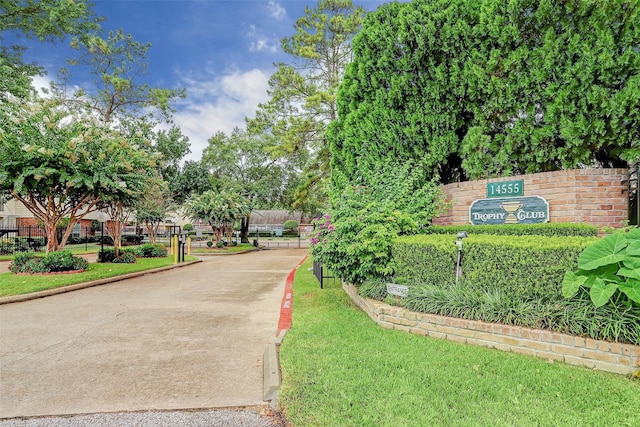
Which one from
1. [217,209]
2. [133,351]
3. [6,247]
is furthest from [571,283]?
[6,247]

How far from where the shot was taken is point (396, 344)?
4004 millimetres

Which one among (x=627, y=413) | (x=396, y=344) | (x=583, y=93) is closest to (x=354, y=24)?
(x=583, y=93)

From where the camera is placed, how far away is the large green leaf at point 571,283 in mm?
3332

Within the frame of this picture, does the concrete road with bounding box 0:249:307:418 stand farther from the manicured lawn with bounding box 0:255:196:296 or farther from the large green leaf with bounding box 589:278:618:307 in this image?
the large green leaf with bounding box 589:278:618:307

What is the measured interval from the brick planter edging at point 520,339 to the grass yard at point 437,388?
0.45 ft

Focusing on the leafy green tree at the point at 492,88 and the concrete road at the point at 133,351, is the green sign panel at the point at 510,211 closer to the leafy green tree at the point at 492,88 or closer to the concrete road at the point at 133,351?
the leafy green tree at the point at 492,88

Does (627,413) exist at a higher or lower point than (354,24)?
lower

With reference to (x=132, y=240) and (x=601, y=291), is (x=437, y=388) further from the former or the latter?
(x=132, y=240)

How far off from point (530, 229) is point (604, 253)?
239 centimetres

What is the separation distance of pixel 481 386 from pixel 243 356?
2647 millimetres

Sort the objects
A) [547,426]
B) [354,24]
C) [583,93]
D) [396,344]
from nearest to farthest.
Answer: [547,426]
[396,344]
[583,93]
[354,24]

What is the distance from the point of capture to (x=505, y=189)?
20.9 ft

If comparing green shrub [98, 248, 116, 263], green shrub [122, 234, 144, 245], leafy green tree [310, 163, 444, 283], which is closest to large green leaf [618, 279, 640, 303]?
leafy green tree [310, 163, 444, 283]

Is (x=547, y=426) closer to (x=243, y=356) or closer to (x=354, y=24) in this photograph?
(x=243, y=356)
